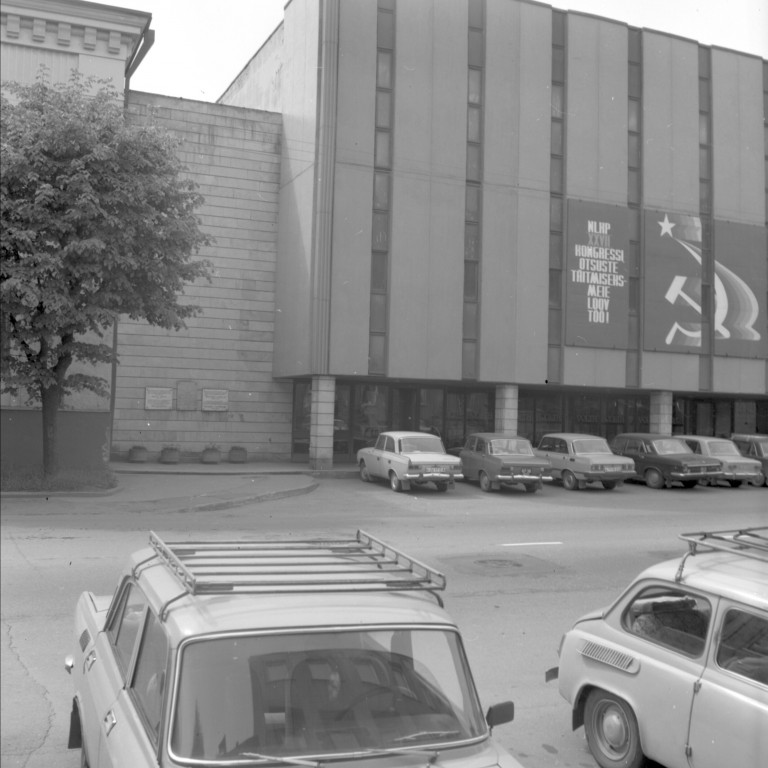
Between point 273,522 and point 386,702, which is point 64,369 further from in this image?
point 386,702

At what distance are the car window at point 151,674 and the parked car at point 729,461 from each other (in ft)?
72.3

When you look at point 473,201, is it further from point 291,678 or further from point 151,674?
point 291,678

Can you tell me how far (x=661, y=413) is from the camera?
2894 cm

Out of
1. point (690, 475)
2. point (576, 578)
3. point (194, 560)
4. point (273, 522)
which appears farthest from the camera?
point (690, 475)

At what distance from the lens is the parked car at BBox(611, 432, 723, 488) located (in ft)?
74.0

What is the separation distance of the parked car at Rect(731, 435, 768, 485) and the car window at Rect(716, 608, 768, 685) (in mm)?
22272

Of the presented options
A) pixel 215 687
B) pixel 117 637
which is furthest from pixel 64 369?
pixel 215 687

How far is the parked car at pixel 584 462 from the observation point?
21609 mm

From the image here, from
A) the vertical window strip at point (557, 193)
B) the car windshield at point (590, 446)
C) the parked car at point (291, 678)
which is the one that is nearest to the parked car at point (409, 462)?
the car windshield at point (590, 446)

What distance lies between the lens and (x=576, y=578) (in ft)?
32.4

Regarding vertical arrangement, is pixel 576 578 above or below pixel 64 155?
below

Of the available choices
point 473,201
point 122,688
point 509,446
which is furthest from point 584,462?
point 122,688

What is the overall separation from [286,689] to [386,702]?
15.6 inches

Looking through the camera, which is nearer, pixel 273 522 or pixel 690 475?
pixel 273 522
